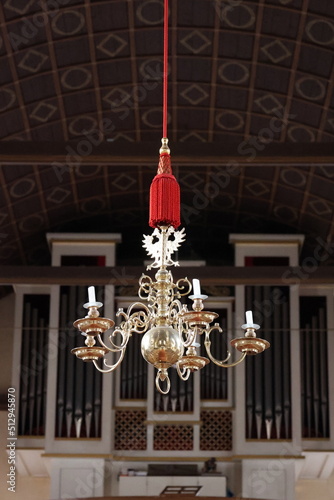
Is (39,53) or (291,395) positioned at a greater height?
(39,53)

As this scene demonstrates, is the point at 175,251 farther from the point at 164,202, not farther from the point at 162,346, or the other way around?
the point at 162,346

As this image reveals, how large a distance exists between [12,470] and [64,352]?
2062 millimetres

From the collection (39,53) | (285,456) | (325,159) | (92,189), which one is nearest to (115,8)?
(39,53)

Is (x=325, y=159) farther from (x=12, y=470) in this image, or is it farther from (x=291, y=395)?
(x=12, y=470)

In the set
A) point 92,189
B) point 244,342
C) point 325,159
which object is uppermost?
point 92,189

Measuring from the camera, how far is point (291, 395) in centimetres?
1731

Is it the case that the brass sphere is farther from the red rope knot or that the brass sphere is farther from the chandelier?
the red rope knot

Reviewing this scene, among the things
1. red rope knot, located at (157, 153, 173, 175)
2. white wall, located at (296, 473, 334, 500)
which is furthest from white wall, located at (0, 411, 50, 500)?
red rope knot, located at (157, 153, 173, 175)

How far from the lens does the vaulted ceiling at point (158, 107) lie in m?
13.4

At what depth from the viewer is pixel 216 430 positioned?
57.9ft

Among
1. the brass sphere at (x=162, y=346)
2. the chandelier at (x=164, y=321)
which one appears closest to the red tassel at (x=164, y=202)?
the chandelier at (x=164, y=321)

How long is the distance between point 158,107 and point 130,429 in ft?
16.2

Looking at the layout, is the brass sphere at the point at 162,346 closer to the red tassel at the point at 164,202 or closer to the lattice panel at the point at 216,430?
the red tassel at the point at 164,202

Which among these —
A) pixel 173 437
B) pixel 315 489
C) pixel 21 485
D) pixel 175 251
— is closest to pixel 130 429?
pixel 173 437
